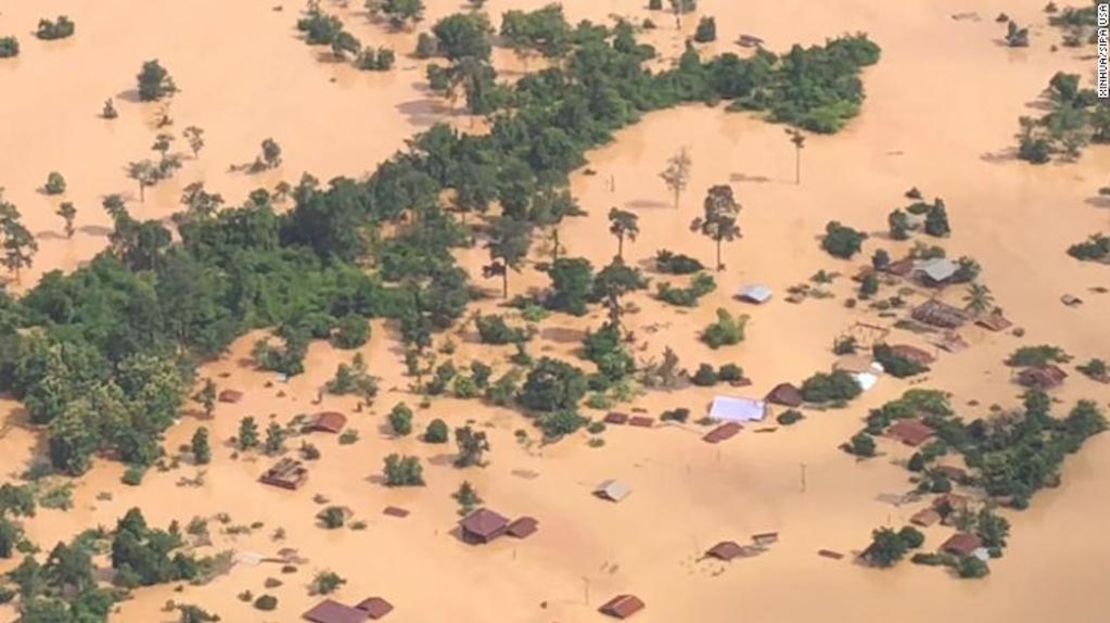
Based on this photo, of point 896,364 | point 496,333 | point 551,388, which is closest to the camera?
point 551,388

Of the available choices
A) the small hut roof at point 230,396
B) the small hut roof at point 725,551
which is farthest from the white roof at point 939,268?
the small hut roof at point 230,396

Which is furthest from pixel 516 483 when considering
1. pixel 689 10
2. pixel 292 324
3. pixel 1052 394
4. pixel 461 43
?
pixel 689 10

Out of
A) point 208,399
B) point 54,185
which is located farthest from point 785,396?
point 54,185

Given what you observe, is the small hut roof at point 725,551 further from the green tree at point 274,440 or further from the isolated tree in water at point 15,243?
the isolated tree in water at point 15,243

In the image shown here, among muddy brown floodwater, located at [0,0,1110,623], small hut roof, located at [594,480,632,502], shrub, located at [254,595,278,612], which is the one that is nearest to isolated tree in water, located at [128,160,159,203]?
muddy brown floodwater, located at [0,0,1110,623]

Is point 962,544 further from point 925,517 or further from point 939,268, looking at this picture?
point 939,268
